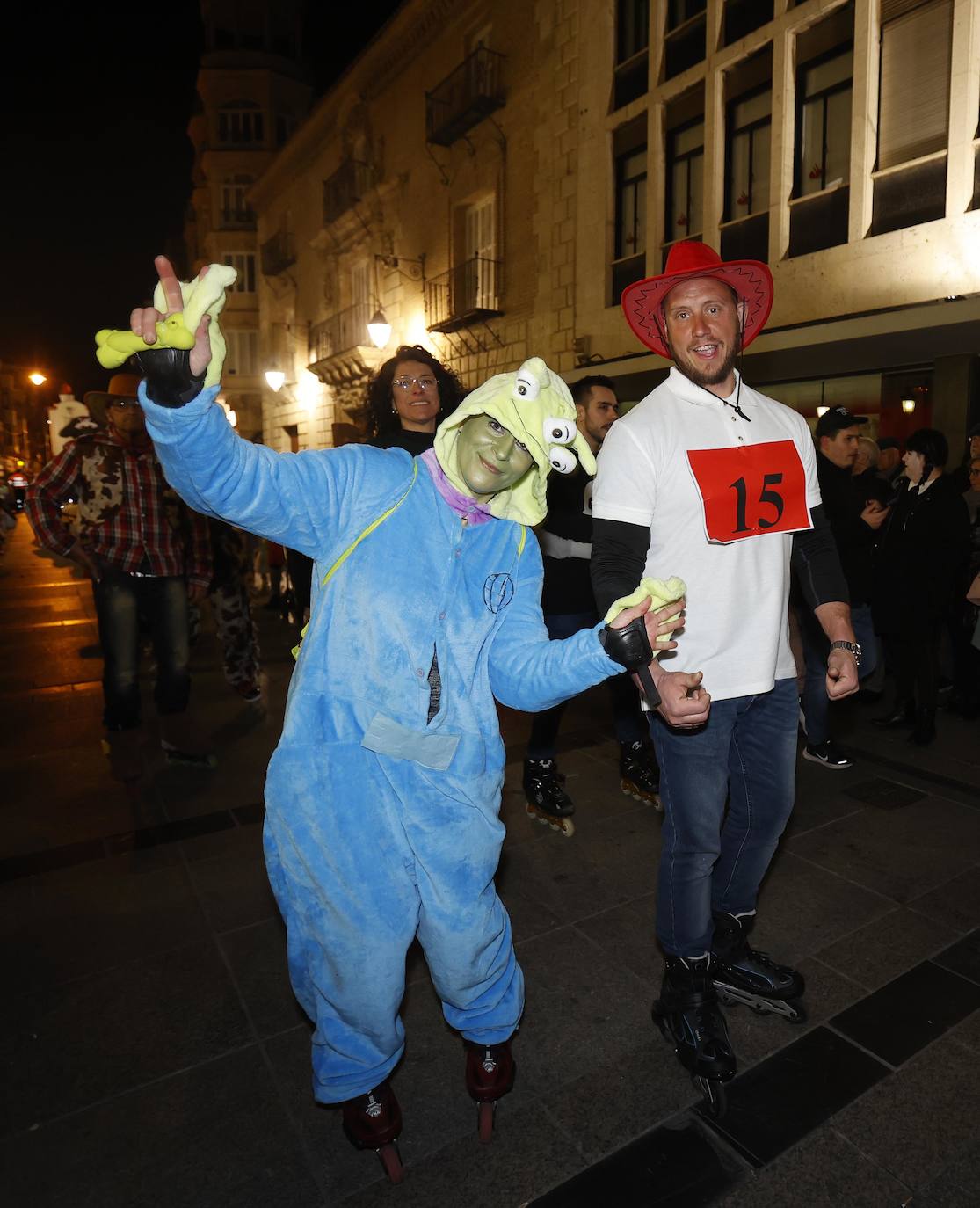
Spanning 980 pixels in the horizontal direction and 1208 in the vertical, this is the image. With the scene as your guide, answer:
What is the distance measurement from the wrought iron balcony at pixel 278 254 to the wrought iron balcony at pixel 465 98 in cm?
1024

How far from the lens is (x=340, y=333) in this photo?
70.3 ft

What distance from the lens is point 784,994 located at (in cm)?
258

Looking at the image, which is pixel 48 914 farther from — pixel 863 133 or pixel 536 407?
pixel 863 133

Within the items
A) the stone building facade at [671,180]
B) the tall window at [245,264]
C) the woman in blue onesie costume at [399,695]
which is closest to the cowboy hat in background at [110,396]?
the stone building facade at [671,180]

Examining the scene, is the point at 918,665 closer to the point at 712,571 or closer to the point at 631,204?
the point at 712,571

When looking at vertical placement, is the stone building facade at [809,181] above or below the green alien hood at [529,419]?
above

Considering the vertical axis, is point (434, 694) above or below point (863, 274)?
below

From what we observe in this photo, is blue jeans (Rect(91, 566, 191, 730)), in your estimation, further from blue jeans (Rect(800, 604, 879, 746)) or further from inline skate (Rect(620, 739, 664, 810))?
blue jeans (Rect(800, 604, 879, 746))

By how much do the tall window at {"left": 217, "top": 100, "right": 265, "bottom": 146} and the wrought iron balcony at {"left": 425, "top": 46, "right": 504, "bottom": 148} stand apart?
18583 mm

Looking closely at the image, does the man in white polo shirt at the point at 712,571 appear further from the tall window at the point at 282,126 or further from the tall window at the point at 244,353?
the tall window at the point at 282,126

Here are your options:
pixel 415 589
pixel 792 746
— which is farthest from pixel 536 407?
pixel 792 746

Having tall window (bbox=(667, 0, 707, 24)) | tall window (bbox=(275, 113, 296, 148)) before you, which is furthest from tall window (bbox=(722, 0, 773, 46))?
tall window (bbox=(275, 113, 296, 148))

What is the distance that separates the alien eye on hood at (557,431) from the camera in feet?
5.99

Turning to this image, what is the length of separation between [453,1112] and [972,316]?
8.71 m
